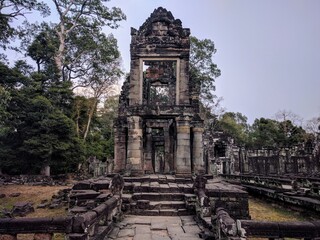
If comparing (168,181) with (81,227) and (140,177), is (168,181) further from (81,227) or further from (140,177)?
(81,227)

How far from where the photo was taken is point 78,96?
29219mm

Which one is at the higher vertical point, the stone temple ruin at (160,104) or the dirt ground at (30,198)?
the stone temple ruin at (160,104)

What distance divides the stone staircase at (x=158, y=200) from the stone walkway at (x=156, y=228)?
36cm

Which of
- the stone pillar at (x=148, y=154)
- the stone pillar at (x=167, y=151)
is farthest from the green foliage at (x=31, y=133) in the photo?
the stone pillar at (x=167, y=151)

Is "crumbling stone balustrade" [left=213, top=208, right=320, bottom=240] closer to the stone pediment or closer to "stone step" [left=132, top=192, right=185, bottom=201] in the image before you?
"stone step" [left=132, top=192, right=185, bottom=201]

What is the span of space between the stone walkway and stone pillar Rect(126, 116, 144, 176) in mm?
4055

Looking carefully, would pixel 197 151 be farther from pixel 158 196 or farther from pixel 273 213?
pixel 158 196

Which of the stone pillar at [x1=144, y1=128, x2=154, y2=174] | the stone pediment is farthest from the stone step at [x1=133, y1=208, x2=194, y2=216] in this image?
the stone pillar at [x1=144, y1=128, x2=154, y2=174]

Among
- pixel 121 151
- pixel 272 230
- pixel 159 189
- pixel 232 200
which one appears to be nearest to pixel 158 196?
pixel 159 189

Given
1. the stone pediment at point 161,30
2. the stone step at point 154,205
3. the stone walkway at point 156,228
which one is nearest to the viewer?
the stone walkway at point 156,228

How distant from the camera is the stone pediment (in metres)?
13.3

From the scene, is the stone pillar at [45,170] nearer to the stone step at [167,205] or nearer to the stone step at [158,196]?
the stone step at [158,196]

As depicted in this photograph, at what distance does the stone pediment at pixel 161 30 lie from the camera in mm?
13305

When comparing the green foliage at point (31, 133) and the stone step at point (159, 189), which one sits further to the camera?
the green foliage at point (31, 133)
